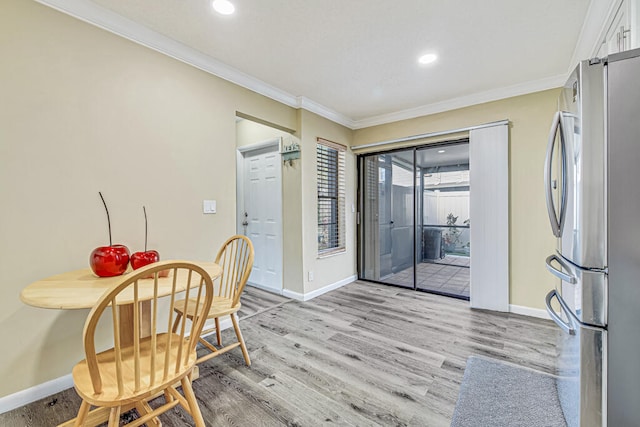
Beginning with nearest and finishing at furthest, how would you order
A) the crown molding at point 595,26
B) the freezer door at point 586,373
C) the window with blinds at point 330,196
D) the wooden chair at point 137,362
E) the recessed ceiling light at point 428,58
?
the wooden chair at point 137,362
the freezer door at point 586,373
the crown molding at point 595,26
the recessed ceiling light at point 428,58
the window with blinds at point 330,196

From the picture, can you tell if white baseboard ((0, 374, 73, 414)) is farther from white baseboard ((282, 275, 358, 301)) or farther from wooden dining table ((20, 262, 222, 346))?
white baseboard ((282, 275, 358, 301))

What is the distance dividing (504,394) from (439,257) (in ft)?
8.98

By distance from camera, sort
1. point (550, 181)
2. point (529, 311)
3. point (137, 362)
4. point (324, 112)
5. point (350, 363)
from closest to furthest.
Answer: point (137, 362) → point (550, 181) → point (350, 363) → point (529, 311) → point (324, 112)

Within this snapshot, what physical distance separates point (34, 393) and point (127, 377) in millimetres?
1119

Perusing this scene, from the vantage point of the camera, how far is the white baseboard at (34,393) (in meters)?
1.57

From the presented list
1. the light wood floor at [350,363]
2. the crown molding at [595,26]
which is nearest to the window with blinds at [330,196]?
the light wood floor at [350,363]

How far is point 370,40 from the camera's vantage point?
2.21 meters

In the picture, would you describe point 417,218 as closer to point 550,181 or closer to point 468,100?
point 468,100

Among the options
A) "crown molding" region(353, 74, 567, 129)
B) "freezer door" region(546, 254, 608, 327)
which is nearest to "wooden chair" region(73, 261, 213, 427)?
"freezer door" region(546, 254, 608, 327)

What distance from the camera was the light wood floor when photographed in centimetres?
156

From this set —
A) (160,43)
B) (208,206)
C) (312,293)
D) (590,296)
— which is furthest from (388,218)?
(160,43)

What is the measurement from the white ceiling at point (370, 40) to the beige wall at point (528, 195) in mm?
199

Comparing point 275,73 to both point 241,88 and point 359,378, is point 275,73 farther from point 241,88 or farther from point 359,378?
point 359,378

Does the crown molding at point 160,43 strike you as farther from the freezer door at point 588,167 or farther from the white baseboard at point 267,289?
the freezer door at point 588,167
